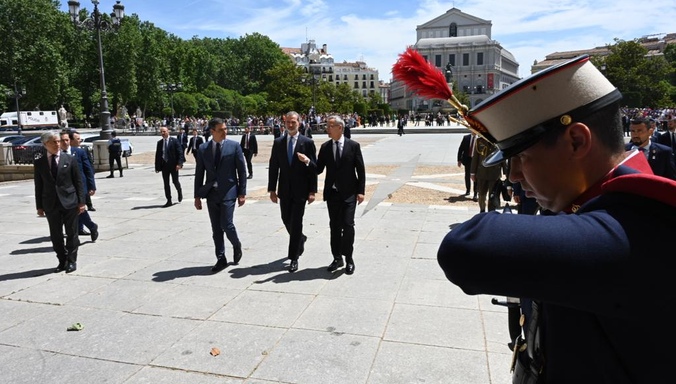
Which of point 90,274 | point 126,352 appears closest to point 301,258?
point 90,274

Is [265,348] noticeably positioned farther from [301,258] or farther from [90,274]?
[90,274]

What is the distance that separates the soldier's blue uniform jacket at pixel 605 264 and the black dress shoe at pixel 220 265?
19.3 ft

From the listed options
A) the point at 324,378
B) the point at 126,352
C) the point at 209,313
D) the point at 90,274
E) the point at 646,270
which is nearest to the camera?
the point at 646,270

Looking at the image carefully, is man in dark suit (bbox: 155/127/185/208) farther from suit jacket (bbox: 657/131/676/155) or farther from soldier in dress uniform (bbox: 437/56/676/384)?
soldier in dress uniform (bbox: 437/56/676/384)

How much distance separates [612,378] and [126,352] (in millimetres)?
4032

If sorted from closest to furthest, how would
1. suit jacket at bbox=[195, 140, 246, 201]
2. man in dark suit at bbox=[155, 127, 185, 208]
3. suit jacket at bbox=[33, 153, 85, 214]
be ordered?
suit jacket at bbox=[33, 153, 85, 214]
suit jacket at bbox=[195, 140, 246, 201]
man in dark suit at bbox=[155, 127, 185, 208]

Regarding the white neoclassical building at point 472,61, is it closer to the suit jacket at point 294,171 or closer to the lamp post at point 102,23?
the lamp post at point 102,23

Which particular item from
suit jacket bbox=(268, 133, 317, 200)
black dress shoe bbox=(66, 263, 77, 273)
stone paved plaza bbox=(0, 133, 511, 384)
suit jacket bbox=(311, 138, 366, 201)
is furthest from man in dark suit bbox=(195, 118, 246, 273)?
black dress shoe bbox=(66, 263, 77, 273)

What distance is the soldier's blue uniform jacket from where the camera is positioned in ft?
3.01

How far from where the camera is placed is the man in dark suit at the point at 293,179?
258 inches

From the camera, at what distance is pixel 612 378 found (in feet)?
3.42

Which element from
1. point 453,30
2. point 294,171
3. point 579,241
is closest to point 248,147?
point 294,171

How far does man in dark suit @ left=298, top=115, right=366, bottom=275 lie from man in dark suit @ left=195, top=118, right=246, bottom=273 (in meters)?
1.11

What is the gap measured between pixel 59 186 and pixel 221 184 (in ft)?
7.10
